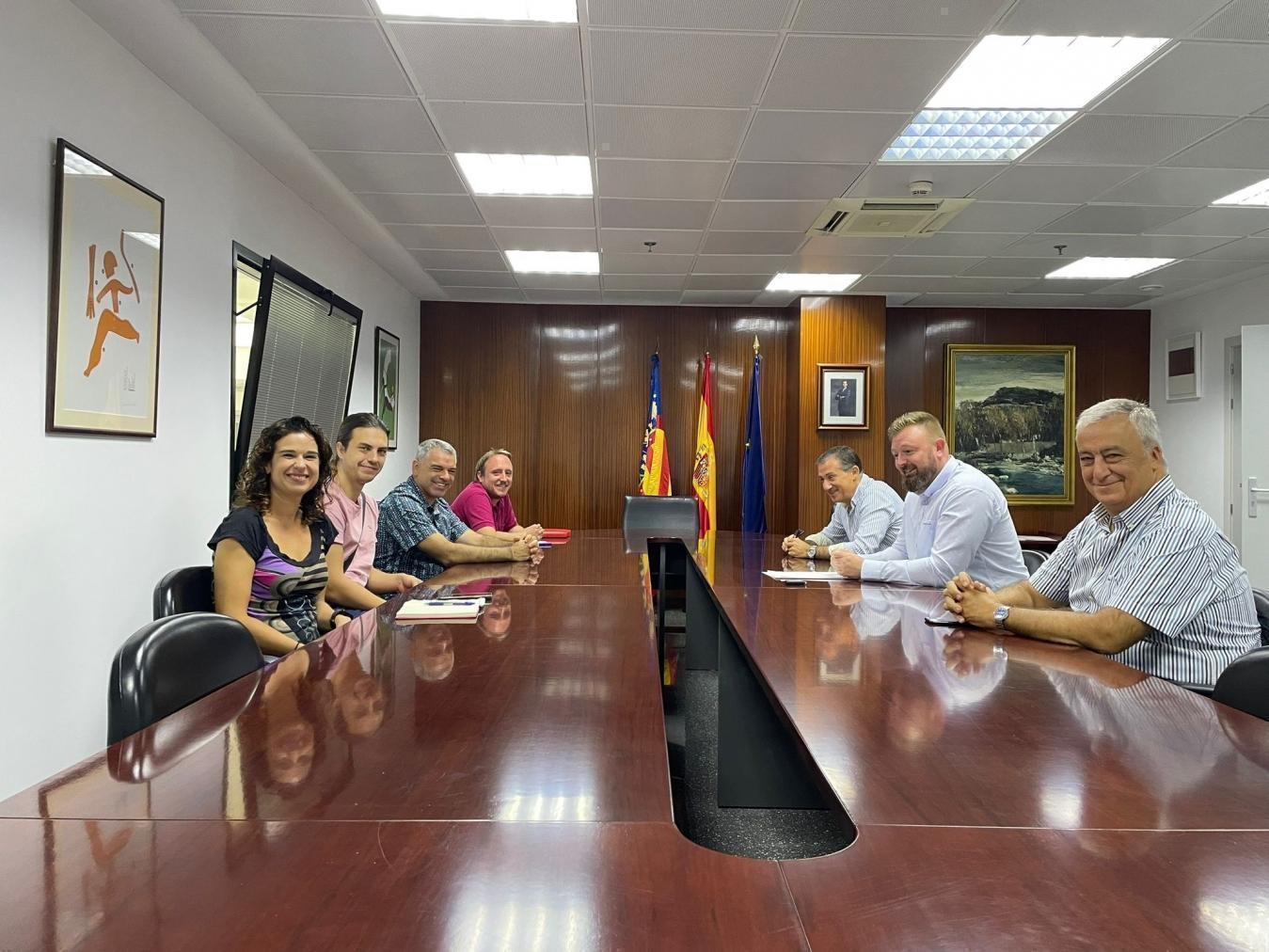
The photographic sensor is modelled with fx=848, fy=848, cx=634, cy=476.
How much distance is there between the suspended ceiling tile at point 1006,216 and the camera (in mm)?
4945

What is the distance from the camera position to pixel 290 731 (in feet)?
4.38

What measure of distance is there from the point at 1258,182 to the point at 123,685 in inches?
221

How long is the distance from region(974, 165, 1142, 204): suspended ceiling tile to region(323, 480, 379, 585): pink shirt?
3.58m

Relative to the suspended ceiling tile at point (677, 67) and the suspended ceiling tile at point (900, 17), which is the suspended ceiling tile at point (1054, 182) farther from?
the suspended ceiling tile at point (677, 67)

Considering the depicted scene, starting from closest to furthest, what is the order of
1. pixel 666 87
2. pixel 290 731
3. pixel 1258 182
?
pixel 290 731 < pixel 666 87 < pixel 1258 182

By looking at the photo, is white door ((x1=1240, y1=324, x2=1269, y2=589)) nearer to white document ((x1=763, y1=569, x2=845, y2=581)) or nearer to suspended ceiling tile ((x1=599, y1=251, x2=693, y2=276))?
suspended ceiling tile ((x1=599, y1=251, x2=693, y2=276))

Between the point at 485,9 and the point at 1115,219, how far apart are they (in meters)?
4.13

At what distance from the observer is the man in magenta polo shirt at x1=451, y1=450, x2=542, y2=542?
514 centimetres

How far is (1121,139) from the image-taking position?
394 centimetres

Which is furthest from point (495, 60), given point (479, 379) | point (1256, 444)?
point (1256, 444)

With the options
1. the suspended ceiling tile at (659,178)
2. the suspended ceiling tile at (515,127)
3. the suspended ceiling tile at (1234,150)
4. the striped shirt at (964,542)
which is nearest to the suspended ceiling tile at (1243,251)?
the suspended ceiling tile at (1234,150)

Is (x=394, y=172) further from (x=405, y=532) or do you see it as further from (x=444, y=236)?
(x=405, y=532)

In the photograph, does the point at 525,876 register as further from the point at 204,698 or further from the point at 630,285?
the point at 630,285

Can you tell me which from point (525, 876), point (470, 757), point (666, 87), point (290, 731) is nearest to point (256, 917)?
point (525, 876)
